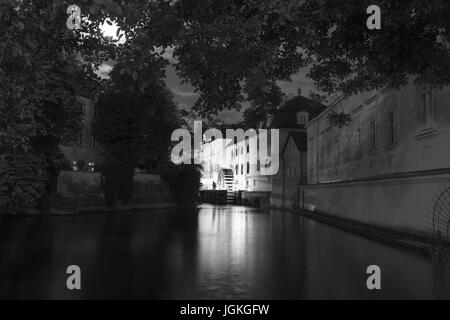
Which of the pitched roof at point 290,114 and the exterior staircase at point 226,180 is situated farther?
the exterior staircase at point 226,180

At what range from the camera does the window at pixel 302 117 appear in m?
59.3

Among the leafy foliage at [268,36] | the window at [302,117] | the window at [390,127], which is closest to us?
the leafy foliage at [268,36]

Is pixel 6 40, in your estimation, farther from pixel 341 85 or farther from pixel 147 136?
pixel 147 136

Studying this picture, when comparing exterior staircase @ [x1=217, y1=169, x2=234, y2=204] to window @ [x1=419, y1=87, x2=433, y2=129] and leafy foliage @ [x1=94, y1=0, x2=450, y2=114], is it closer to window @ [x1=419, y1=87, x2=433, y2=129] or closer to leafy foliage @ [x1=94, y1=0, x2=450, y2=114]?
window @ [x1=419, y1=87, x2=433, y2=129]

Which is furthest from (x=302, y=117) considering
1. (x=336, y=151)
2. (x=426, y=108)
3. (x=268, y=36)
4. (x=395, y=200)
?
(x=268, y=36)

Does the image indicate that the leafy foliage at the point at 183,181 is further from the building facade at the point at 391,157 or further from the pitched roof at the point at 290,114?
the building facade at the point at 391,157

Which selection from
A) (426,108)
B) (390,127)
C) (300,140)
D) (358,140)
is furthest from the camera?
(300,140)

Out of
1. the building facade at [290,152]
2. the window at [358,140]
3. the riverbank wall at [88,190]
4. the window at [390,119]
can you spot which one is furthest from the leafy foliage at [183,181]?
the window at [390,119]

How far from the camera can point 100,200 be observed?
43.8m

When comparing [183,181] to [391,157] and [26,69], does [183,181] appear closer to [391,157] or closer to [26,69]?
[391,157]

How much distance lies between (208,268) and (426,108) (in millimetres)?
12061

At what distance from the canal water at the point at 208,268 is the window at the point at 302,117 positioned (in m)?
42.0

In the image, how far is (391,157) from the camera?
22.7 m

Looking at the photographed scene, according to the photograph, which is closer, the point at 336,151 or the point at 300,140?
the point at 336,151
